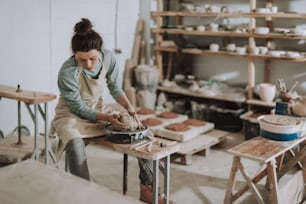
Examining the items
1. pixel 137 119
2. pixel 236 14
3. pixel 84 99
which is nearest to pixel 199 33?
pixel 236 14

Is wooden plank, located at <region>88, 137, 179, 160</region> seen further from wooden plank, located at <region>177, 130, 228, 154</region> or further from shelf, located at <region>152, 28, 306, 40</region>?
shelf, located at <region>152, 28, 306, 40</region>

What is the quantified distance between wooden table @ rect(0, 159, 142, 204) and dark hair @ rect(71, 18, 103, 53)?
0.89 m

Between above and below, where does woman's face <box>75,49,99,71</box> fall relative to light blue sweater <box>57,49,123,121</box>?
above

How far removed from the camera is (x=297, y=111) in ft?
11.4

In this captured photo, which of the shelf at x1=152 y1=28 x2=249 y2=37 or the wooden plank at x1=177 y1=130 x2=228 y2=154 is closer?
the wooden plank at x1=177 y1=130 x2=228 y2=154

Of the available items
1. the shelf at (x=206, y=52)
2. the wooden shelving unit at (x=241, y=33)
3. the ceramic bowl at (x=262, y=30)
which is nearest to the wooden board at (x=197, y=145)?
the wooden shelving unit at (x=241, y=33)

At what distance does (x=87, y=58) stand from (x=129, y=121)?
512mm

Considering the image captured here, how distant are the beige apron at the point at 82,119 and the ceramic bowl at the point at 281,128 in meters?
1.18

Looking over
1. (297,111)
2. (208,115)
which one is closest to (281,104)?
(297,111)

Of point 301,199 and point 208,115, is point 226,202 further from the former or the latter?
point 208,115

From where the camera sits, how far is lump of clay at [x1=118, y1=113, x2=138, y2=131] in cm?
292

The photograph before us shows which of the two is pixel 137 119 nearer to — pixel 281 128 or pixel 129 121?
pixel 129 121

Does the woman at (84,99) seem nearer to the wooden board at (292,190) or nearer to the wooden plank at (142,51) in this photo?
the wooden board at (292,190)

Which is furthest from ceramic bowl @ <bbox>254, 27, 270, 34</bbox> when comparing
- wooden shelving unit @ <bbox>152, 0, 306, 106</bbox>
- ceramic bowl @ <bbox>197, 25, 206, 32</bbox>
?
ceramic bowl @ <bbox>197, 25, 206, 32</bbox>
